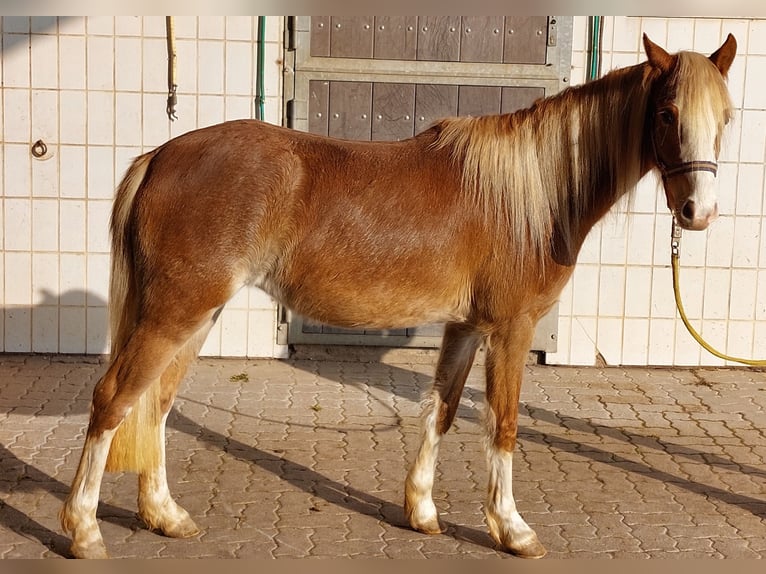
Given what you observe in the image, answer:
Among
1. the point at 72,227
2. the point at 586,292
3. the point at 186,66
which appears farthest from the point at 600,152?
the point at 72,227

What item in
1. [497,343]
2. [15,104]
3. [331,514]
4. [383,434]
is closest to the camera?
[497,343]

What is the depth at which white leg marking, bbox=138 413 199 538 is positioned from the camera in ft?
13.1

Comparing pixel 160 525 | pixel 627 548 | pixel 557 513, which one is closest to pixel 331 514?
pixel 160 525

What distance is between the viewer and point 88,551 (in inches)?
146

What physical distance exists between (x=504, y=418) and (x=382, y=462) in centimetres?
129

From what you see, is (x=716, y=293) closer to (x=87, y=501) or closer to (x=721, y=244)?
(x=721, y=244)

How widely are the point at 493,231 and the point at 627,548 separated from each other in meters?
1.47

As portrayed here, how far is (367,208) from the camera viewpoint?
3.83 meters

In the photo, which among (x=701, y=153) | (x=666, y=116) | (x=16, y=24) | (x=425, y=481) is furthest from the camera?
(x=16, y=24)

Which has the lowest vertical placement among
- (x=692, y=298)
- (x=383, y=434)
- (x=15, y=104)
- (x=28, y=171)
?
(x=383, y=434)

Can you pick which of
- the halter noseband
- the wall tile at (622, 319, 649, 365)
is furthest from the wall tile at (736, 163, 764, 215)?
the halter noseband

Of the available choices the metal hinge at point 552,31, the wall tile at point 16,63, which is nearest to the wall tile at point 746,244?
the metal hinge at point 552,31

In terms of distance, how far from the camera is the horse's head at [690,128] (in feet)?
11.7

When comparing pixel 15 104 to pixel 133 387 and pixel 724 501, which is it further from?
pixel 724 501
